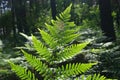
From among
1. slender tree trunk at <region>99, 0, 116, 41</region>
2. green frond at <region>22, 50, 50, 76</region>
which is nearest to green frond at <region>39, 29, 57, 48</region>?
green frond at <region>22, 50, 50, 76</region>

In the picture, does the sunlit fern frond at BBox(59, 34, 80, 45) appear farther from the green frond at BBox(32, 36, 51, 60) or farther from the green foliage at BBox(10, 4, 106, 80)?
the green frond at BBox(32, 36, 51, 60)

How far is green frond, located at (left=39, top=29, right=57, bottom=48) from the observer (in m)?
1.90

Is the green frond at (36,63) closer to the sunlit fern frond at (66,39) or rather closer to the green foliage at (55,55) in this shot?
the green foliage at (55,55)

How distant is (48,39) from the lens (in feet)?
6.25

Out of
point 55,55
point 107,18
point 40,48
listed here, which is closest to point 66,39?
point 55,55

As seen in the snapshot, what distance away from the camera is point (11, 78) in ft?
19.9

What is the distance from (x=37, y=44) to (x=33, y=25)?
86.2 feet

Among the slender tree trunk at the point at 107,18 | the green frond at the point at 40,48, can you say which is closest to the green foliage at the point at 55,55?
the green frond at the point at 40,48

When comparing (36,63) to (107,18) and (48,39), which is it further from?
(107,18)

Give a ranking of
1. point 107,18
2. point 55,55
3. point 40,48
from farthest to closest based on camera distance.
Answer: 1. point 107,18
2. point 55,55
3. point 40,48

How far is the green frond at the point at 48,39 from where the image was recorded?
74.7 inches

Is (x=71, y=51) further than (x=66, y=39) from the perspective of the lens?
No

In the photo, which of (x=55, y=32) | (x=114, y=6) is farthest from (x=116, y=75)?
(x=114, y=6)

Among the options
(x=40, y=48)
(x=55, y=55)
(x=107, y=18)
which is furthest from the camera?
(x=107, y=18)
